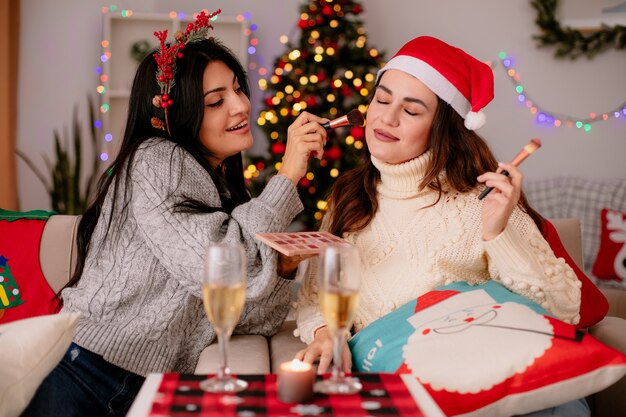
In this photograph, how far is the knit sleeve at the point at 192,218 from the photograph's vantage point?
1684 mm

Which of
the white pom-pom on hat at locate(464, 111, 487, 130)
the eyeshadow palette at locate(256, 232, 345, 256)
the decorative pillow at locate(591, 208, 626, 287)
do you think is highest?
the white pom-pom on hat at locate(464, 111, 487, 130)

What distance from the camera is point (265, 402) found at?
3.84ft

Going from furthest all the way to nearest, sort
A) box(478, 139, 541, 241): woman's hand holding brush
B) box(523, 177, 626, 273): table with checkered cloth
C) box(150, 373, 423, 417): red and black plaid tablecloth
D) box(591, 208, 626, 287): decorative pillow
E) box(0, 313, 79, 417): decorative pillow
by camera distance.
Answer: box(523, 177, 626, 273): table with checkered cloth, box(591, 208, 626, 287): decorative pillow, box(478, 139, 541, 241): woman's hand holding brush, box(0, 313, 79, 417): decorative pillow, box(150, 373, 423, 417): red and black plaid tablecloth

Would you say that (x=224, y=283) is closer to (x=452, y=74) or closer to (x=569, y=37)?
(x=452, y=74)

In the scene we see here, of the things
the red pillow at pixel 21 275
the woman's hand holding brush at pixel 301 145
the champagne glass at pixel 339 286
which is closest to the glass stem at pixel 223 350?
the champagne glass at pixel 339 286

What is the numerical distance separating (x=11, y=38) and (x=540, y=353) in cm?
408

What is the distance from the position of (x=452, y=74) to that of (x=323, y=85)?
2376mm

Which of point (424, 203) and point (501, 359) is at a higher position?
point (424, 203)

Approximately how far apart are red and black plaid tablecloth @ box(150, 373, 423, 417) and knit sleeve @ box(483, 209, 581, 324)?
56cm

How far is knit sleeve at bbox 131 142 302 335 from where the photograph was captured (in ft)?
5.52

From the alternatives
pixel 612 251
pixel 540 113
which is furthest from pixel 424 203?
pixel 540 113

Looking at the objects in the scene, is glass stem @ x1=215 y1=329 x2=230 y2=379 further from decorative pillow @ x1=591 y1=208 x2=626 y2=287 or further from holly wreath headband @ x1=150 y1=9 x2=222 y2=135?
decorative pillow @ x1=591 y1=208 x2=626 y2=287

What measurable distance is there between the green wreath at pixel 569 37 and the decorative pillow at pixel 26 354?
4235mm

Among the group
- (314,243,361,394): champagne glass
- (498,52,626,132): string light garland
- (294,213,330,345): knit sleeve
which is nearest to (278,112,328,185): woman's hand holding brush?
(294,213,330,345): knit sleeve
